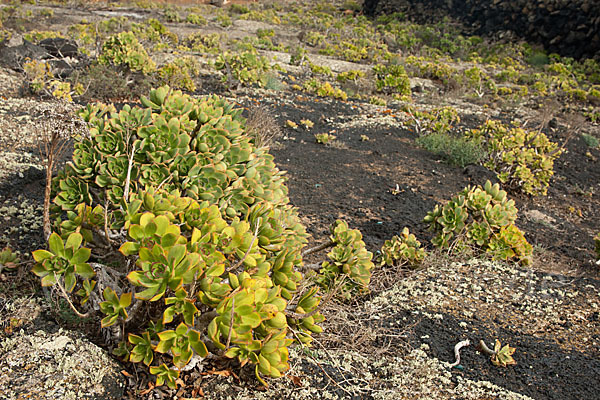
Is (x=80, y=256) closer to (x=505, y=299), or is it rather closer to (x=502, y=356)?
(x=502, y=356)

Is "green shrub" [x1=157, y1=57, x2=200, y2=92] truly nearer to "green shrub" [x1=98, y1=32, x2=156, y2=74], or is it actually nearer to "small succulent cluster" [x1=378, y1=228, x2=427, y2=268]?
"green shrub" [x1=98, y1=32, x2=156, y2=74]

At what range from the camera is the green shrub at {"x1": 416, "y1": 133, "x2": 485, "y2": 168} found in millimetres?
6207

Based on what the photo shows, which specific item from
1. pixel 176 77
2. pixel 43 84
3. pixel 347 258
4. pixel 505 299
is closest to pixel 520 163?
pixel 505 299

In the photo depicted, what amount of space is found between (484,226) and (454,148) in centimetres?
313

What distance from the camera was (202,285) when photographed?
161cm

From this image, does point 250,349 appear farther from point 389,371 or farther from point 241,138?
point 241,138

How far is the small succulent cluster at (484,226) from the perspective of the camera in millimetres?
3455

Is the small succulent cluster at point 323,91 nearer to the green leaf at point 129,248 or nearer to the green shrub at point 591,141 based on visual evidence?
the green shrub at point 591,141

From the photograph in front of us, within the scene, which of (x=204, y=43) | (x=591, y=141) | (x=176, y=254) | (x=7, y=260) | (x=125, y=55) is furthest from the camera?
(x=204, y=43)

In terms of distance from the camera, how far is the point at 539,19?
20453 mm

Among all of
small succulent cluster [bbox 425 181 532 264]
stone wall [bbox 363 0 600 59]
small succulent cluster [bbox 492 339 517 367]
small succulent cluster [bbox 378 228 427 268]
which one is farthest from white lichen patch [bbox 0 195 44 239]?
stone wall [bbox 363 0 600 59]

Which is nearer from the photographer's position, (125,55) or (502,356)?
(502,356)

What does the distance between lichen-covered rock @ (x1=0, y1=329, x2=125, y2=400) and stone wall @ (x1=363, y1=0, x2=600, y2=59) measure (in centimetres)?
2151

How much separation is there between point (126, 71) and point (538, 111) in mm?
9753
